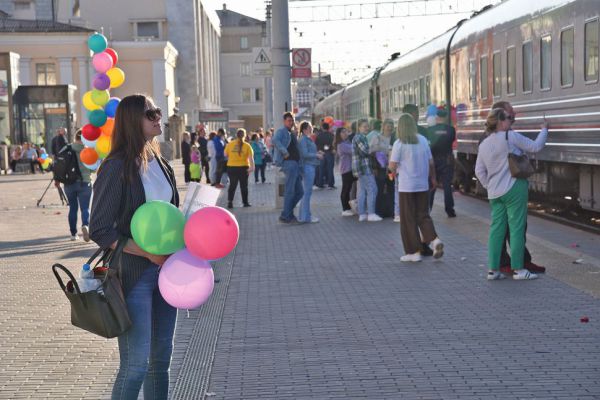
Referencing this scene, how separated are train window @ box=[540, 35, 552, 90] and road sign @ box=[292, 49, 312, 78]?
10.3m

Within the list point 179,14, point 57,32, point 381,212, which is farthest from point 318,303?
point 179,14

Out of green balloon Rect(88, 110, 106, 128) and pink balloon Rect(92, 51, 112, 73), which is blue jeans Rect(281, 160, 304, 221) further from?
green balloon Rect(88, 110, 106, 128)

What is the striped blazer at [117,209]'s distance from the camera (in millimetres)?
5035

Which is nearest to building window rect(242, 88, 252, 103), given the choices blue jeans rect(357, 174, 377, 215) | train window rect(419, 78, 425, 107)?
train window rect(419, 78, 425, 107)

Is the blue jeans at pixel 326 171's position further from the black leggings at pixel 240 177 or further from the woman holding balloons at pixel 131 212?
the woman holding balloons at pixel 131 212

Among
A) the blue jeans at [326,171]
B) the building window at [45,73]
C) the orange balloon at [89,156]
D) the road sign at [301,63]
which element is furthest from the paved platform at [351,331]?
the building window at [45,73]

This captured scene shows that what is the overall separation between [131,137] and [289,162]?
13.5 meters

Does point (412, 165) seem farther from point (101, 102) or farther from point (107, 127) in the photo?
point (101, 102)

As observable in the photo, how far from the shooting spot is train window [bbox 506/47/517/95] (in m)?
18.8

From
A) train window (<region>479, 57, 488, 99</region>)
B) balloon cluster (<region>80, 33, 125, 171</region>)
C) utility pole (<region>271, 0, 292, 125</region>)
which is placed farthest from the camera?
utility pole (<region>271, 0, 292, 125</region>)

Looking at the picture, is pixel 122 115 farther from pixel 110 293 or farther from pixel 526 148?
pixel 526 148

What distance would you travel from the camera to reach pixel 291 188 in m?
18.5

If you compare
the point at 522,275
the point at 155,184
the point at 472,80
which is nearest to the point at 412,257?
the point at 522,275

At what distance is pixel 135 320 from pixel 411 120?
A: 8.44 metres
